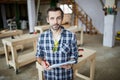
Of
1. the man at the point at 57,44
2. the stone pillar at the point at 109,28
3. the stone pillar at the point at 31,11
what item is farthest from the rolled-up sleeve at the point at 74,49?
the stone pillar at the point at 31,11

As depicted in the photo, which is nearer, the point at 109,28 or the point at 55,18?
the point at 55,18

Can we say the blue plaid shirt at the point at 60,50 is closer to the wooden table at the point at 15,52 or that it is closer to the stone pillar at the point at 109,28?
the wooden table at the point at 15,52

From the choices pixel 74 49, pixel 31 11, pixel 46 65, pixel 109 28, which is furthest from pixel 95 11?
pixel 46 65

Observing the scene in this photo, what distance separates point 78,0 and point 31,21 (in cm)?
330

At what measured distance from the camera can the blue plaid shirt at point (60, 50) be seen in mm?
1436

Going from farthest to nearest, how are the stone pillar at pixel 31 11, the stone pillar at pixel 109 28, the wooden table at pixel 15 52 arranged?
1. the stone pillar at pixel 31 11
2. the stone pillar at pixel 109 28
3. the wooden table at pixel 15 52

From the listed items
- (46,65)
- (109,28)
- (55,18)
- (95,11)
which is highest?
(95,11)

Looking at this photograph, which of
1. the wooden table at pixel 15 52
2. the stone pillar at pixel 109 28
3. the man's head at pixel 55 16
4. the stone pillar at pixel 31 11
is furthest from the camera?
the stone pillar at pixel 31 11

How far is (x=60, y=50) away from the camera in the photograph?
144 centimetres

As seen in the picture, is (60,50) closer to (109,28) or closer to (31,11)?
(109,28)

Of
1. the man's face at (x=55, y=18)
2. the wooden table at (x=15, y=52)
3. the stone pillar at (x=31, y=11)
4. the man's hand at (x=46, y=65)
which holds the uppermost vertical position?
the stone pillar at (x=31, y=11)

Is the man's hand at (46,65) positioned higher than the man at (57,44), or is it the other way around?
the man at (57,44)

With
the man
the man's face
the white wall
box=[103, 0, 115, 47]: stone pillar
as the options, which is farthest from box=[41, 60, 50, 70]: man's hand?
the white wall

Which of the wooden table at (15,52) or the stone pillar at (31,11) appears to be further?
the stone pillar at (31,11)
